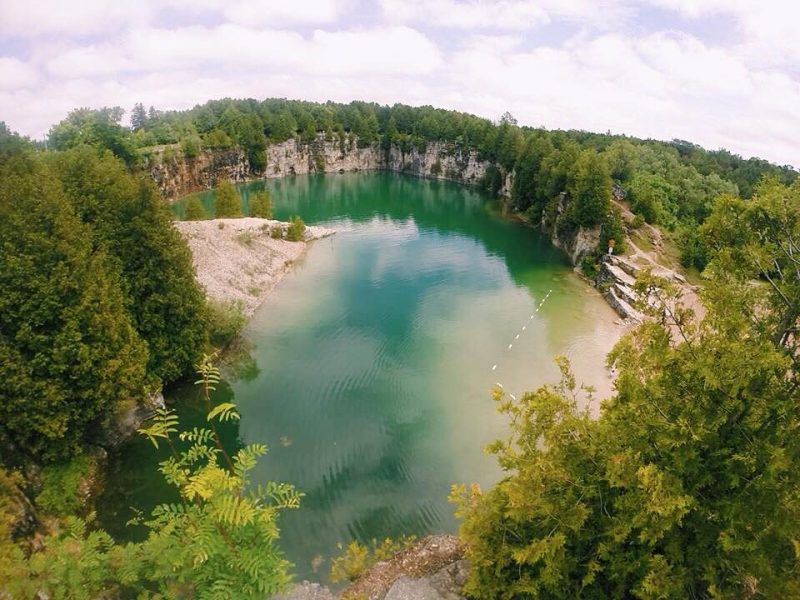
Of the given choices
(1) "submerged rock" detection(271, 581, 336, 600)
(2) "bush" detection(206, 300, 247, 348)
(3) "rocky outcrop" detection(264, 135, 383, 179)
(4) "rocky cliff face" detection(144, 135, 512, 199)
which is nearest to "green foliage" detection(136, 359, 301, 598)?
(1) "submerged rock" detection(271, 581, 336, 600)

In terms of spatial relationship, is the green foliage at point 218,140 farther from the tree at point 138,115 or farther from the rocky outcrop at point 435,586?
the rocky outcrop at point 435,586

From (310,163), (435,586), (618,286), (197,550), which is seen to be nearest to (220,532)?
(197,550)

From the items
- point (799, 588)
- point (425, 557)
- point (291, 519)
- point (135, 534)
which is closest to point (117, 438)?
point (135, 534)

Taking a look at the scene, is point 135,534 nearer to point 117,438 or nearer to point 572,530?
point 117,438

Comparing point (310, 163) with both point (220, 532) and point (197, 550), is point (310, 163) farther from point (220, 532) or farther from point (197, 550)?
point (197, 550)

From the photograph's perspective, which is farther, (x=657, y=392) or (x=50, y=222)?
(x=50, y=222)

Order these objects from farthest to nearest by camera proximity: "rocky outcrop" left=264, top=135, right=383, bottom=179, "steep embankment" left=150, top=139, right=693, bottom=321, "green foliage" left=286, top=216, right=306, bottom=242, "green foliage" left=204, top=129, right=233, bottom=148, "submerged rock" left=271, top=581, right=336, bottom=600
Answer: "rocky outcrop" left=264, top=135, right=383, bottom=179 → "green foliage" left=204, top=129, right=233, bottom=148 → "green foliage" left=286, top=216, right=306, bottom=242 → "steep embankment" left=150, top=139, right=693, bottom=321 → "submerged rock" left=271, top=581, right=336, bottom=600

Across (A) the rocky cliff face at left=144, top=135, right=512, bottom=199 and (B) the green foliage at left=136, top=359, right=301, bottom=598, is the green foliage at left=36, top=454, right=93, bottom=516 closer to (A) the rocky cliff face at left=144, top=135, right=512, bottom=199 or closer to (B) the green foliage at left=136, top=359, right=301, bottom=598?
(B) the green foliage at left=136, top=359, right=301, bottom=598

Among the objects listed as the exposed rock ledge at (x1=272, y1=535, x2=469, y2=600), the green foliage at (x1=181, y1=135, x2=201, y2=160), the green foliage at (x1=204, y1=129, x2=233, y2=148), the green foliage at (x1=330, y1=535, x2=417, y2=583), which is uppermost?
the green foliage at (x1=204, y1=129, x2=233, y2=148)
